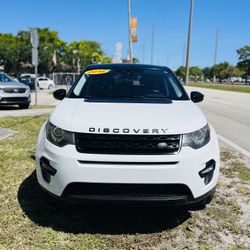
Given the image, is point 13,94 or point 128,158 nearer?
point 128,158

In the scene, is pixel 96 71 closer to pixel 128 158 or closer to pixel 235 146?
pixel 128 158

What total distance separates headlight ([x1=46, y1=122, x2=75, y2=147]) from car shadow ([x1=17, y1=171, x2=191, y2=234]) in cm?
53

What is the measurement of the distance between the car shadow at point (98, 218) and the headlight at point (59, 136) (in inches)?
20.8

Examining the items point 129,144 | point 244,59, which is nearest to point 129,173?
point 129,144

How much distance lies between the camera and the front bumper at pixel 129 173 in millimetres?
2699

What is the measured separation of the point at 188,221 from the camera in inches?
130

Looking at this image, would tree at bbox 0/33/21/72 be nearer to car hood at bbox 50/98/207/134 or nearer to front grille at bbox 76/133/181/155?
car hood at bbox 50/98/207/134

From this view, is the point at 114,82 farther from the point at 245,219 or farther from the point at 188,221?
the point at 245,219

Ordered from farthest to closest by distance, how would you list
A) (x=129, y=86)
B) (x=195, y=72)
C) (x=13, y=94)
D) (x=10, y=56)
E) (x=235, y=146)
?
(x=195, y=72) < (x=10, y=56) < (x=13, y=94) < (x=235, y=146) < (x=129, y=86)

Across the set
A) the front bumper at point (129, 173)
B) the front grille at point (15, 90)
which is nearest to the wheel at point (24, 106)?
the front grille at point (15, 90)

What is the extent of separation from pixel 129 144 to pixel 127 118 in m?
0.30

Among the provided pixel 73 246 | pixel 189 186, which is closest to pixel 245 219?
pixel 189 186

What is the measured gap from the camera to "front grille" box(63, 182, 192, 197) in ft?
9.02

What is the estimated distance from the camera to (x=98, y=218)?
3299mm
